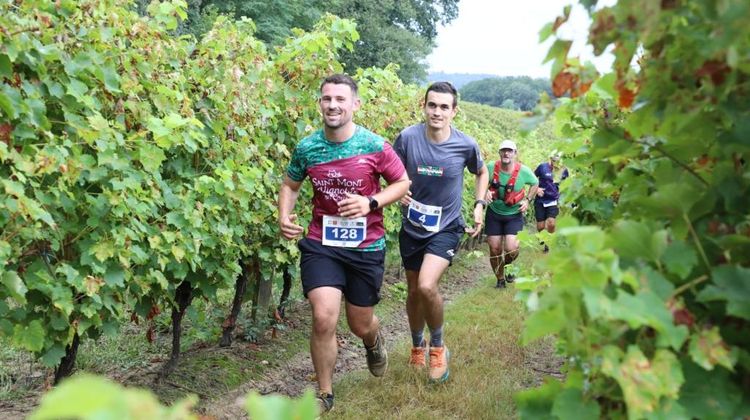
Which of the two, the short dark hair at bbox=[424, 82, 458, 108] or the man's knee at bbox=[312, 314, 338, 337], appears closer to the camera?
the man's knee at bbox=[312, 314, 338, 337]

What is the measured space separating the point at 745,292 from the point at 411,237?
167 inches

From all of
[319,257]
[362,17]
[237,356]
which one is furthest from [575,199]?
[362,17]

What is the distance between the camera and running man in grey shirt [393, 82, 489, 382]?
5.21 m

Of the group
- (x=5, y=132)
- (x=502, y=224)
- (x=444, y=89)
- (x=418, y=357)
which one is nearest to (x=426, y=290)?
(x=418, y=357)

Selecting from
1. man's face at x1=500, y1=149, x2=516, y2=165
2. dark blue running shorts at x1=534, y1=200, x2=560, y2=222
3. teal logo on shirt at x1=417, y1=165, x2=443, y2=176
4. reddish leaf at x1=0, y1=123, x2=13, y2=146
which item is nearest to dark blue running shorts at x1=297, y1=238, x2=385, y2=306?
teal logo on shirt at x1=417, y1=165, x2=443, y2=176

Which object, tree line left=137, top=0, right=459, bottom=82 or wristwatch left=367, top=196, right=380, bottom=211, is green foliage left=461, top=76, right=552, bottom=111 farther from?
wristwatch left=367, top=196, right=380, bottom=211

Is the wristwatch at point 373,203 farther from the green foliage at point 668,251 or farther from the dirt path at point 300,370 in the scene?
the green foliage at point 668,251

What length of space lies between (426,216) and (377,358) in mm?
1069

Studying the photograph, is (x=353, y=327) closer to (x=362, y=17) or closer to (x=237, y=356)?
(x=237, y=356)

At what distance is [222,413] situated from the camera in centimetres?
455

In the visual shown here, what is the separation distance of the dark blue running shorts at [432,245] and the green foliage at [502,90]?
11941 cm

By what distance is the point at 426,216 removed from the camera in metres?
5.31

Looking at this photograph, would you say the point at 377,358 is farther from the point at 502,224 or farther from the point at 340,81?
the point at 502,224

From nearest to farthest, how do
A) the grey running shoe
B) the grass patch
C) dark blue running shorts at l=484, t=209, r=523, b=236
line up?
the grass patch → the grey running shoe → dark blue running shorts at l=484, t=209, r=523, b=236
